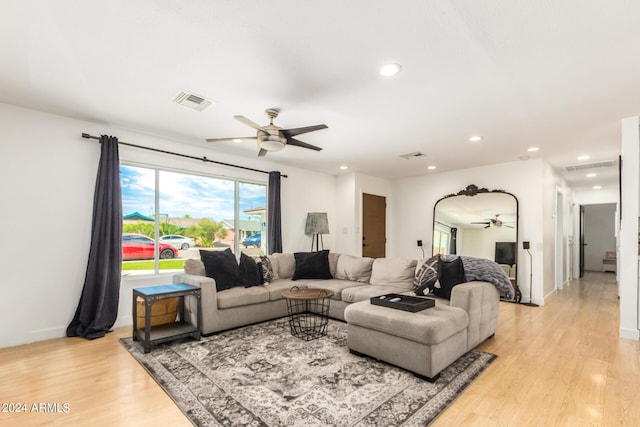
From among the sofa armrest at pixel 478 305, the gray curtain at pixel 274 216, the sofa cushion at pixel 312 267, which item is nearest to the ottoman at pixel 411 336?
the sofa armrest at pixel 478 305

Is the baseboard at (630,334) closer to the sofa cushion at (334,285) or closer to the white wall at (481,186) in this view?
the white wall at (481,186)

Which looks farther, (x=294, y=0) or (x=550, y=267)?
(x=550, y=267)

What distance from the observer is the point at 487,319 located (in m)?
3.25

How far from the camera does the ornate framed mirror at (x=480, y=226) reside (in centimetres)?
554

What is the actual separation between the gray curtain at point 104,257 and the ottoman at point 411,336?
285cm

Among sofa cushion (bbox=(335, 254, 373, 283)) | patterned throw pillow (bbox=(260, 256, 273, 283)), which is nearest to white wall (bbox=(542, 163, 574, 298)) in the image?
sofa cushion (bbox=(335, 254, 373, 283))

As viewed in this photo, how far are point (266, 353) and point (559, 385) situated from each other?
245 centimetres

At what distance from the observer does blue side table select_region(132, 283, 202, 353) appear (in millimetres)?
3015

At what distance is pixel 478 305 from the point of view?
3051mm

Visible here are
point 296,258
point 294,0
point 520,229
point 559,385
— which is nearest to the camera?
point 294,0

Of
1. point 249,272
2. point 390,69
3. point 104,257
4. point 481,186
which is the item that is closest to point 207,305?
point 249,272

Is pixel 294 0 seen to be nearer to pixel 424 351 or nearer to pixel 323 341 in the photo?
pixel 424 351

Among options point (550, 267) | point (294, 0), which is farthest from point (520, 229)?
point (294, 0)

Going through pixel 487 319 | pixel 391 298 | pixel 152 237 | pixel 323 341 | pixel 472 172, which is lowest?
pixel 323 341
